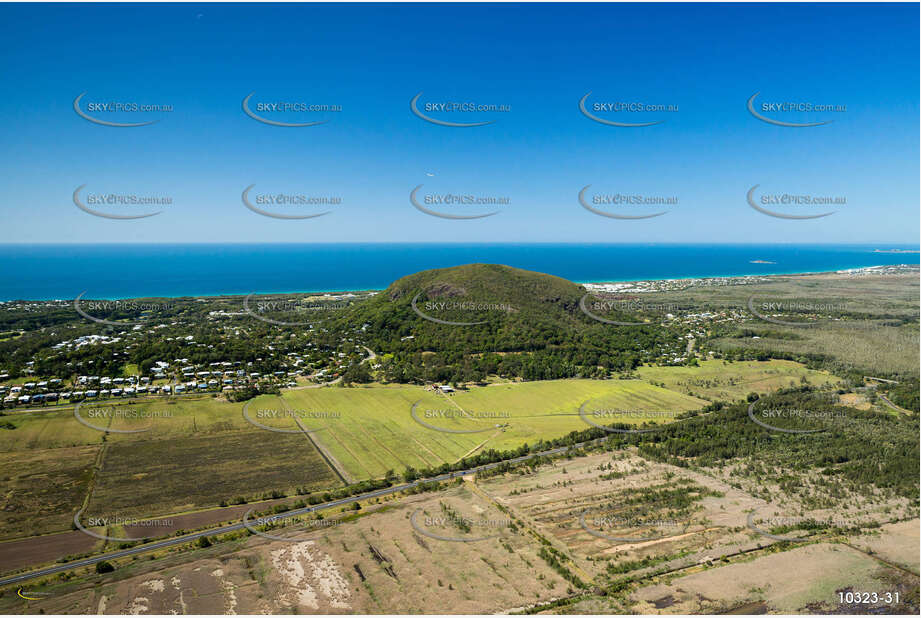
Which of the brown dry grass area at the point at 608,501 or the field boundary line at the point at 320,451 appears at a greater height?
the field boundary line at the point at 320,451

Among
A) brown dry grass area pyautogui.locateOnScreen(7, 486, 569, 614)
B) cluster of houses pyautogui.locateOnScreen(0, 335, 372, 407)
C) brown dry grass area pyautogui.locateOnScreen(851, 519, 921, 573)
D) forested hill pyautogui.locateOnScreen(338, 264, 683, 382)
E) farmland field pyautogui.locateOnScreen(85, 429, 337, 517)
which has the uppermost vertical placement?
forested hill pyautogui.locateOnScreen(338, 264, 683, 382)

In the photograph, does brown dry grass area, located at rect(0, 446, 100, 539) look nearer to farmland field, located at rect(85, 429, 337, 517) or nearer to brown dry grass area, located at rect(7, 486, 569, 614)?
farmland field, located at rect(85, 429, 337, 517)

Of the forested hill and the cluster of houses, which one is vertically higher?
the forested hill

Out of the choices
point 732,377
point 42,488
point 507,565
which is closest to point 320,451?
point 42,488

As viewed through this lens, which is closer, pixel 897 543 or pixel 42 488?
pixel 897 543

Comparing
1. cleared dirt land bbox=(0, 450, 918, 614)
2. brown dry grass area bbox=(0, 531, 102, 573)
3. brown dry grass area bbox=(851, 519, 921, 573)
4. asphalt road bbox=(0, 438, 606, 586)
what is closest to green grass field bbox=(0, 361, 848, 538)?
brown dry grass area bbox=(0, 531, 102, 573)

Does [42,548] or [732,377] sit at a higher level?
[732,377]

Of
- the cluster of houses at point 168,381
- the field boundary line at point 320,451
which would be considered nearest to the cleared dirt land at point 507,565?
the field boundary line at point 320,451

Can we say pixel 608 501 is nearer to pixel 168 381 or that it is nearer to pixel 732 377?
pixel 732 377

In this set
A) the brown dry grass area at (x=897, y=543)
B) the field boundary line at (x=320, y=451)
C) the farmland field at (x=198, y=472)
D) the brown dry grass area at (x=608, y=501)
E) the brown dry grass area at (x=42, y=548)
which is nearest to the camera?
the brown dry grass area at (x=42, y=548)

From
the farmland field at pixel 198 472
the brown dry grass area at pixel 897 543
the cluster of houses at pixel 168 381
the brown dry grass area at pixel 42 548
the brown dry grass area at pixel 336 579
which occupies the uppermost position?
the cluster of houses at pixel 168 381

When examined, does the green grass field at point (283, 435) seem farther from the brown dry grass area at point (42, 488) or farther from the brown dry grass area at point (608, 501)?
the brown dry grass area at point (608, 501)

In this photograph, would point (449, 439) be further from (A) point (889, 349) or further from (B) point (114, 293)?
(B) point (114, 293)
